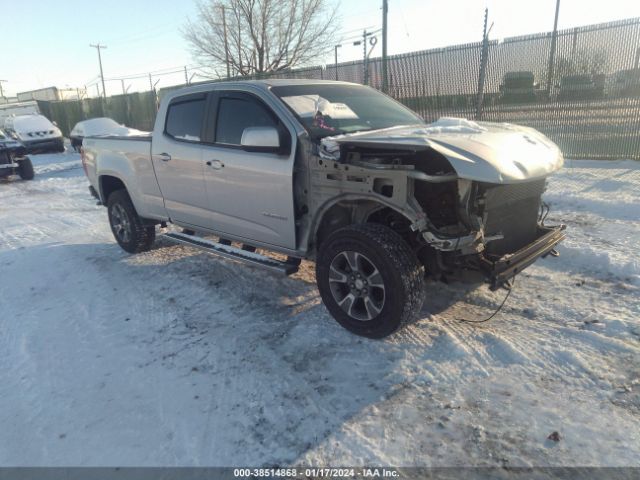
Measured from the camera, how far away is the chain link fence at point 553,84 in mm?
9062

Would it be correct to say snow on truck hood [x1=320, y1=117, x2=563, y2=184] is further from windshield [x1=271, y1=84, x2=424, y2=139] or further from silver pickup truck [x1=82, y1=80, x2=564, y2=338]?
windshield [x1=271, y1=84, x2=424, y2=139]

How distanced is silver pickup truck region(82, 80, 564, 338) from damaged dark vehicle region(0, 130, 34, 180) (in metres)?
10.3

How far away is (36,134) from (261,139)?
20017 mm

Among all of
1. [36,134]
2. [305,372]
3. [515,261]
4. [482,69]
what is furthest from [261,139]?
[36,134]

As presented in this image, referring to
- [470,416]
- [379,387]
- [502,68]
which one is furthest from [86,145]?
[502,68]

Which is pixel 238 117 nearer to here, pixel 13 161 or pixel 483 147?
pixel 483 147

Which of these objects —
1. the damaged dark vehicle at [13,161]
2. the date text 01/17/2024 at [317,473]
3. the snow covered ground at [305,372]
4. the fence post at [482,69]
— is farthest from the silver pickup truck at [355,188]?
the damaged dark vehicle at [13,161]

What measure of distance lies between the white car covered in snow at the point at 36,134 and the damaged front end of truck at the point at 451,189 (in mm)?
20132

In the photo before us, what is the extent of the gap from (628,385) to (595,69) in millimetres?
8717

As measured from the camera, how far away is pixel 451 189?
3242 millimetres

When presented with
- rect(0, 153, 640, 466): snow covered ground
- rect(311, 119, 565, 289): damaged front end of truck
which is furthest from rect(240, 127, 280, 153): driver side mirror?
rect(0, 153, 640, 466): snow covered ground

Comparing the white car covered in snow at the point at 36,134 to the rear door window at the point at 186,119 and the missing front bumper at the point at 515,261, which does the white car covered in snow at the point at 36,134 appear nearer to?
the rear door window at the point at 186,119

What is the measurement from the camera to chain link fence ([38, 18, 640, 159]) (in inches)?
357

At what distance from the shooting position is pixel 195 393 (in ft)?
9.80
